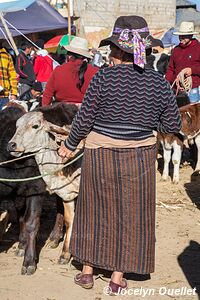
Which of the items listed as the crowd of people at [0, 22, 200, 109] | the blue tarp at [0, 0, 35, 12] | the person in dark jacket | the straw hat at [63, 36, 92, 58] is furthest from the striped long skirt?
the blue tarp at [0, 0, 35, 12]

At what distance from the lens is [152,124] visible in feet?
15.0

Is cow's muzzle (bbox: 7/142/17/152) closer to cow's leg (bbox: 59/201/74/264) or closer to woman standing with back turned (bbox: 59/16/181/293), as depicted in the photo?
woman standing with back turned (bbox: 59/16/181/293)

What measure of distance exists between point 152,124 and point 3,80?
13.7 feet

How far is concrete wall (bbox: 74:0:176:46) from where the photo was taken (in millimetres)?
28984

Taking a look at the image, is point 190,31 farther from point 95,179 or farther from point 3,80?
point 95,179

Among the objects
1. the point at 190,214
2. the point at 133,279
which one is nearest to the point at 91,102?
the point at 133,279

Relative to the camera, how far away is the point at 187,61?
9125mm

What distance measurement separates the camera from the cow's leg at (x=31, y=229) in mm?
5284

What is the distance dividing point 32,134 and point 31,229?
90 cm

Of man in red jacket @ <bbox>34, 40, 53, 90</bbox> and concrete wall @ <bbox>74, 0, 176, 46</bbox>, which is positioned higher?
man in red jacket @ <bbox>34, 40, 53, 90</bbox>

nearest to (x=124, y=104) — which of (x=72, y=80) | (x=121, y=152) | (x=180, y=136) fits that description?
(x=121, y=152)

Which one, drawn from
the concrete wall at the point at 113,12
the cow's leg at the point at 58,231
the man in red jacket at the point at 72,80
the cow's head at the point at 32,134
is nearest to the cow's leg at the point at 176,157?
the man in red jacket at the point at 72,80

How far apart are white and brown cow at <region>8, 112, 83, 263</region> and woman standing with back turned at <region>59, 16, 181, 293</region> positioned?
563 mm

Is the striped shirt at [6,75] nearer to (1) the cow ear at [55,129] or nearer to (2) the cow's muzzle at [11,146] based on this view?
(1) the cow ear at [55,129]
